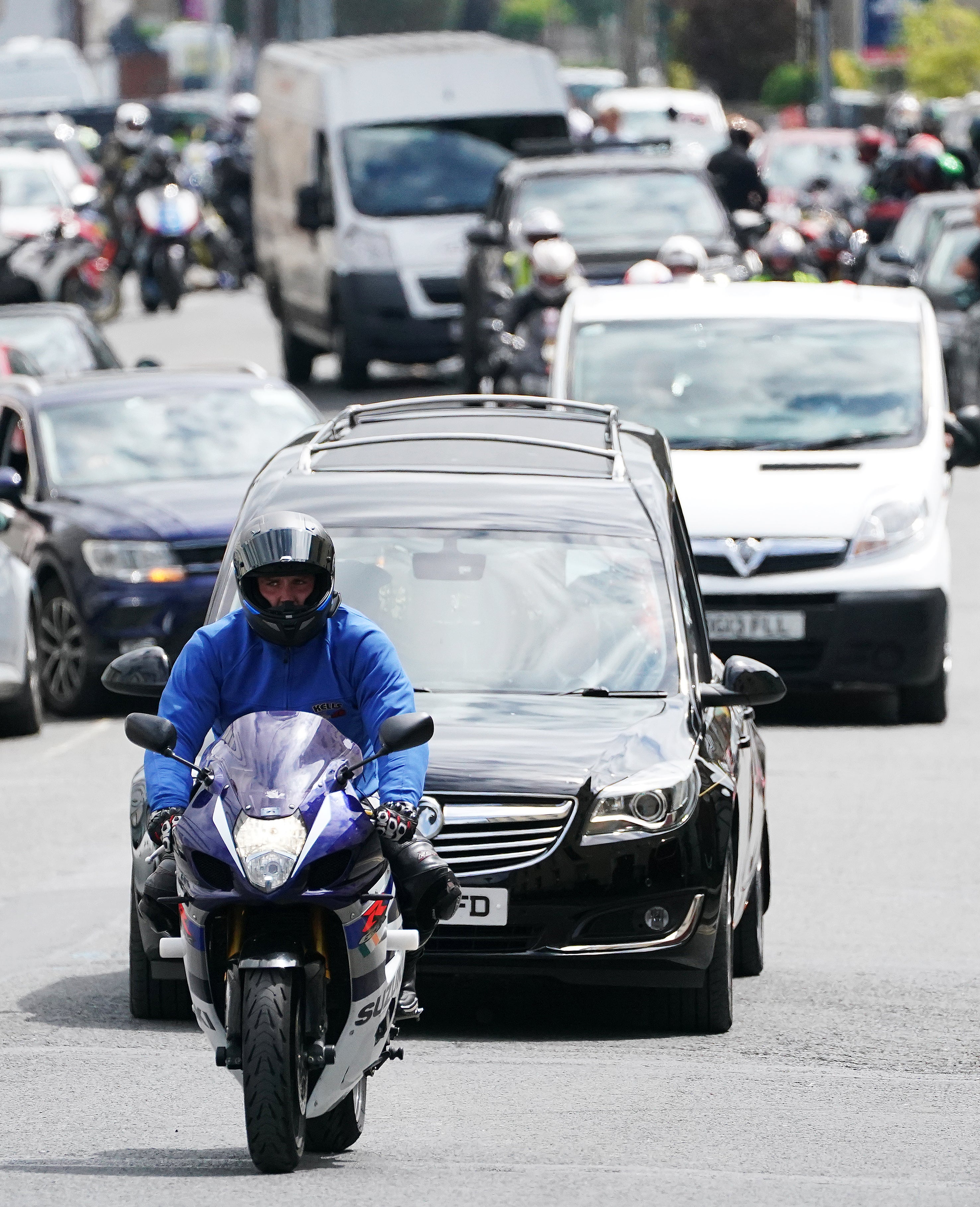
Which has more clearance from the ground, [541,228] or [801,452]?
[801,452]

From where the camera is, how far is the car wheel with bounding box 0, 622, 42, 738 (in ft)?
47.3

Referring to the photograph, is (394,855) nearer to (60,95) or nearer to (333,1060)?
(333,1060)

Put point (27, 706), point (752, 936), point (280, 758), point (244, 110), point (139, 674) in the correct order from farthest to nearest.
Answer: point (244, 110)
point (27, 706)
point (752, 936)
point (139, 674)
point (280, 758)

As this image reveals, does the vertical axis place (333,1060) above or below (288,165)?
above

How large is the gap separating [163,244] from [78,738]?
23314 millimetres

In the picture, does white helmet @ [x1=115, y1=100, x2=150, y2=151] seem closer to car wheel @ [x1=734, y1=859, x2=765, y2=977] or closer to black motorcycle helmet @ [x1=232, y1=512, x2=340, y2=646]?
car wheel @ [x1=734, y1=859, x2=765, y2=977]

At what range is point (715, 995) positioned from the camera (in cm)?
814

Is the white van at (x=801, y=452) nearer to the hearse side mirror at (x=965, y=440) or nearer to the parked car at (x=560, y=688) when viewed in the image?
the hearse side mirror at (x=965, y=440)

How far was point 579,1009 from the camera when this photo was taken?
8.62 metres

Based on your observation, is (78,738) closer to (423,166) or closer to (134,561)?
(134,561)

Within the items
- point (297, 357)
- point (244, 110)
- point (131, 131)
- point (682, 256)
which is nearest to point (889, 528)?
point (682, 256)

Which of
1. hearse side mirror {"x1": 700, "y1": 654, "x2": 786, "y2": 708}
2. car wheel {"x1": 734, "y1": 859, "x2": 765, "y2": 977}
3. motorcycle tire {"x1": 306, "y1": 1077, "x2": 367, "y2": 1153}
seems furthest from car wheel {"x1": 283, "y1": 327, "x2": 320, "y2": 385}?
motorcycle tire {"x1": 306, "y1": 1077, "x2": 367, "y2": 1153}

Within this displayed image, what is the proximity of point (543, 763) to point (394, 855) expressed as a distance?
4.70 feet

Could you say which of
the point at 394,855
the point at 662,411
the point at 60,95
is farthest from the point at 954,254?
the point at 60,95
